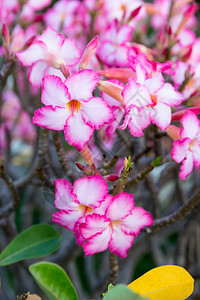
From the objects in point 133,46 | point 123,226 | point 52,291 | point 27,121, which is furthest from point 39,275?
point 27,121

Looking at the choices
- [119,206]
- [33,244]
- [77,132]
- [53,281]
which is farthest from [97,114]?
[33,244]

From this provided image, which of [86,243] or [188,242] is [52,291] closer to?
[86,243]

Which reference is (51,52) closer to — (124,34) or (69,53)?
(69,53)

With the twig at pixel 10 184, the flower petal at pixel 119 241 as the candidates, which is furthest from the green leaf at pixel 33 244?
the flower petal at pixel 119 241

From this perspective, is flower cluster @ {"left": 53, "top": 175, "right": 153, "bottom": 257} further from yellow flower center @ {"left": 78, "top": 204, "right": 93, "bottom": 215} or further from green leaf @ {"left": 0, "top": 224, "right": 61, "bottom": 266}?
green leaf @ {"left": 0, "top": 224, "right": 61, "bottom": 266}

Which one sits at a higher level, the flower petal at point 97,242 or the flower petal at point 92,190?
the flower petal at point 92,190

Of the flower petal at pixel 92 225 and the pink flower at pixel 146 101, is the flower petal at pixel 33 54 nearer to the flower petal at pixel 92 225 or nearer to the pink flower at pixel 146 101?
the pink flower at pixel 146 101

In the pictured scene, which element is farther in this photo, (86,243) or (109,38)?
(109,38)
